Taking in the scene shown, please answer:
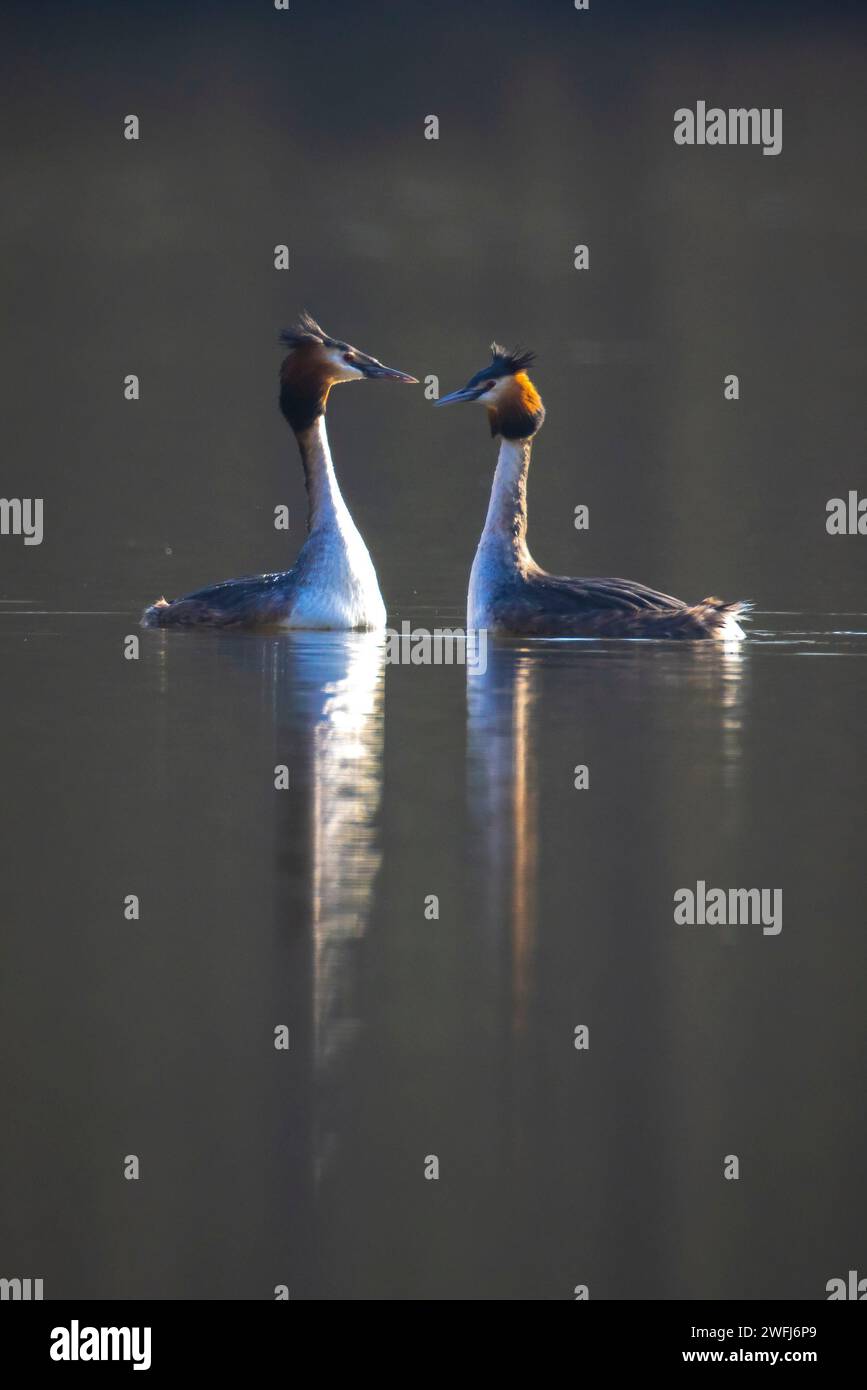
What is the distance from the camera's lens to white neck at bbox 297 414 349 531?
13023 millimetres

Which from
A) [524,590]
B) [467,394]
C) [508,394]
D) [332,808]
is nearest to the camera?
[332,808]

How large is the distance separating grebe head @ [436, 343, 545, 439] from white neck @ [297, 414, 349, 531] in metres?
0.76

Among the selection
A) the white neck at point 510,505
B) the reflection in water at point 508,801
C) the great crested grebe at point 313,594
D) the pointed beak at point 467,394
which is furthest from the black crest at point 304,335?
the reflection in water at point 508,801

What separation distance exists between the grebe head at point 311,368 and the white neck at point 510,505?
0.84 m

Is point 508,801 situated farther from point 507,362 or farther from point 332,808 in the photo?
point 507,362

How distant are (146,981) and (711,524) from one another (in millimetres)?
11817

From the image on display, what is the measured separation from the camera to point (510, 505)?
42.0 feet

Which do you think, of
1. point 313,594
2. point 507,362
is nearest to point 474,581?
point 313,594

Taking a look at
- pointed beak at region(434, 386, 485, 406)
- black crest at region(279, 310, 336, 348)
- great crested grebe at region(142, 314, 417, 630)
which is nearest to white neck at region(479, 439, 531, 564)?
pointed beak at region(434, 386, 485, 406)

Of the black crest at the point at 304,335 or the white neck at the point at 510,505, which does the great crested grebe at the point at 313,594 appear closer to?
the black crest at the point at 304,335

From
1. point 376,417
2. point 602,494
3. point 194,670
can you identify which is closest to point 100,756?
point 194,670

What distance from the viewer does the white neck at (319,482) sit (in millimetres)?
13023

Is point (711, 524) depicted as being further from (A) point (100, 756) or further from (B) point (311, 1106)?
(B) point (311, 1106)

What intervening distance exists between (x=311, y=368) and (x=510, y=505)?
4.62 ft
